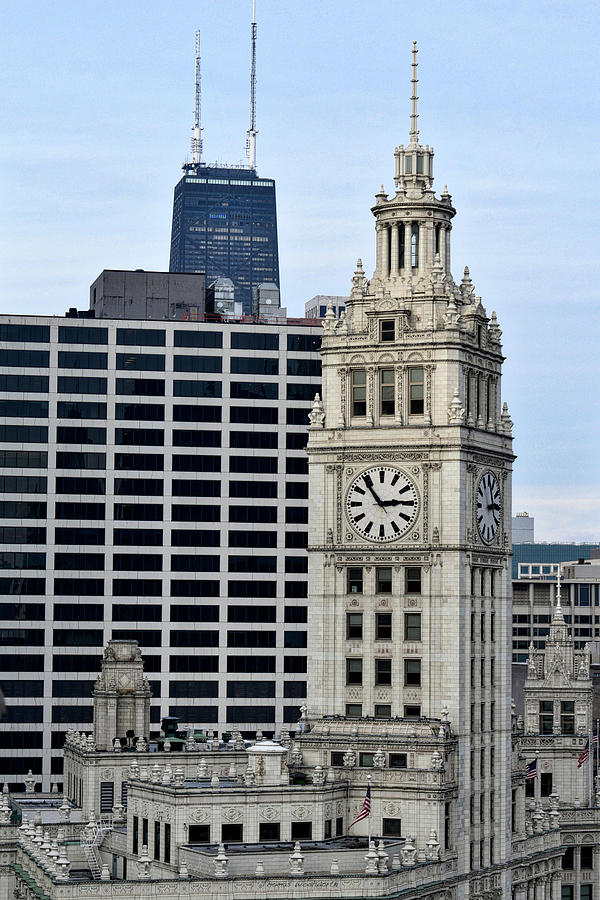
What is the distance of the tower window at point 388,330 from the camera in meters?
151

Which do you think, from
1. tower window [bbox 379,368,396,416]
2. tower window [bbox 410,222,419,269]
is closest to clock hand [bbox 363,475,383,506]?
tower window [bbox 379,368,396,416]

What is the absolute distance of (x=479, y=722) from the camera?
151375 mm

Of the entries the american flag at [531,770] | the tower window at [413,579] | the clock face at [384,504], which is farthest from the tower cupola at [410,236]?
the american flag at [531,770]

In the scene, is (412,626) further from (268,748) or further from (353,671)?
(268,748)

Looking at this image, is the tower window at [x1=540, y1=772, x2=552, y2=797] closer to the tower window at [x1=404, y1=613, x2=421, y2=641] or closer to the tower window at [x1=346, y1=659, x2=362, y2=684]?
the tower window at [x1=346, y1=659, x2=362, y2=684]

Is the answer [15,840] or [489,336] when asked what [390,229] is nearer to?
[489,336]

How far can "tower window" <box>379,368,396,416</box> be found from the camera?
15075cm

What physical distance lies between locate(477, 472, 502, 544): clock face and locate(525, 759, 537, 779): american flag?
76.5 feet

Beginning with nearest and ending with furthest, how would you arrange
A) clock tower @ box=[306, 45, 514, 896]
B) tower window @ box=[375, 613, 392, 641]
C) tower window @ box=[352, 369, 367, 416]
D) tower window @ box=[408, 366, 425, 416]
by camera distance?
clock tower @ box=[306, 45, 514, 896], tower window @ box=[375, 613, 392, 641], tower window @ box=[408, 366, 425, 416], tower window @ box=[352, 369, 367, 416]

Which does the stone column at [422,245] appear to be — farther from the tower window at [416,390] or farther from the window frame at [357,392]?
A: the window frame at [357,392]

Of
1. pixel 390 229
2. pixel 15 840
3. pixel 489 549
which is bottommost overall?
pixel 15 840

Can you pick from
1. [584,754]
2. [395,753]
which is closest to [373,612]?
[395,753]

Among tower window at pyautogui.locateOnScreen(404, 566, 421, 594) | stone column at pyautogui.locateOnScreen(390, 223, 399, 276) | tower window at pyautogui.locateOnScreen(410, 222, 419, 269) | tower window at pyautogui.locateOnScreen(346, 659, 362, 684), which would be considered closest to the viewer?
tower window at pyautogui.locateOnScreen(404, 566, 421, 594)

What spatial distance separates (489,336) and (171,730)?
52181mm
